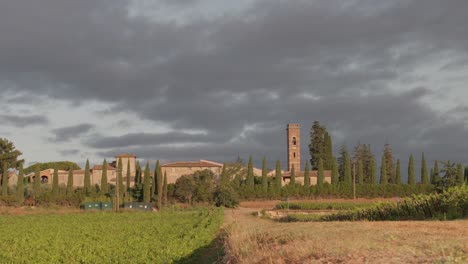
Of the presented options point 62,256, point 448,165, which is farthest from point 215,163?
point 62,256

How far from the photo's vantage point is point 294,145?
330 feet

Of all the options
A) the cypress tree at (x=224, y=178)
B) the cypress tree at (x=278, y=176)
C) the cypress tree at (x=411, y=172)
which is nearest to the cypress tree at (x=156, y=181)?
the cypress tree at (x=224, y=178)

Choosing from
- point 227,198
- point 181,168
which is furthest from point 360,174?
point 181,168

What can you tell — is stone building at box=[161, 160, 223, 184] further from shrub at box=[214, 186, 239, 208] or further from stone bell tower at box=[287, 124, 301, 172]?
shrub at box=[214, 186, 239, 208]

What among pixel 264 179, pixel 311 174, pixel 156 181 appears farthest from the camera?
pixel 311 174

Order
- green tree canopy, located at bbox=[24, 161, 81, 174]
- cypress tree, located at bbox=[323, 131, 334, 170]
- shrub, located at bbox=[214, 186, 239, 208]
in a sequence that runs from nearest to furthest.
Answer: shrub, located at bbox=[214, 186, 239, 208]
cypress tree, located at bbox=[323, 131, 334, 170]
green tree canopy, located at bbox=[24, 161, 81, 174]

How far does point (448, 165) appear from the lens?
116 ft

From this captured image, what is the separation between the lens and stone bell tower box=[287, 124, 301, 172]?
9944 centimetres

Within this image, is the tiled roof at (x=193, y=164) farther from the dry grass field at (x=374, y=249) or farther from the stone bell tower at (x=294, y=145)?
the dry grass field at (x=374, y=249)

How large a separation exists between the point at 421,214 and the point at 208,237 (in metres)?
9.46

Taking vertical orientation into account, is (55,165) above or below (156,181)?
above

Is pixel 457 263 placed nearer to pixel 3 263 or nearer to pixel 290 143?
pixel 3 263

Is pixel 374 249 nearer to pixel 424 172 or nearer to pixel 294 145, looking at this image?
pixel 424 172

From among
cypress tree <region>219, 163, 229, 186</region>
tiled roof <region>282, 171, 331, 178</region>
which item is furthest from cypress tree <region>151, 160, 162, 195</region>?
tiled roof <region>282, 171, 331, 178</region>
